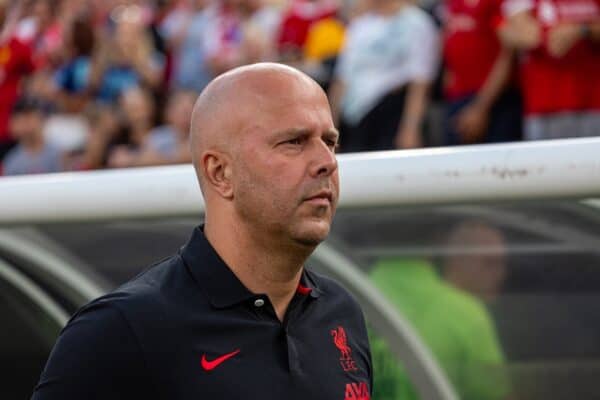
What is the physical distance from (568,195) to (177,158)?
4568 millimetres

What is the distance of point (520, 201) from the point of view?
3.19 metres

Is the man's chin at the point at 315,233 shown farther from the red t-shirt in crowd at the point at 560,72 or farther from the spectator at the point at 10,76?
the spectator at the point at 10,76

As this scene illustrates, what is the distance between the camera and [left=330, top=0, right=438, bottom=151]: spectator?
6.64 metres

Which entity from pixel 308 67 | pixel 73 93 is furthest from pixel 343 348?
pixel 73 93

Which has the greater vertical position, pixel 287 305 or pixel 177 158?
pixel 287 305

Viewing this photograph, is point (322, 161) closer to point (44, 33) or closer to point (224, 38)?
point (224, 38)

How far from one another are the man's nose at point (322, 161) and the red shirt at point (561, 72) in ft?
11.4

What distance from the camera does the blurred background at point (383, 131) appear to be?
11.5 feet

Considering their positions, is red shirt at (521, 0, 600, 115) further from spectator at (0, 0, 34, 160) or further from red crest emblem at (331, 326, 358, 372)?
spectator at (0, 0, 34, 160)

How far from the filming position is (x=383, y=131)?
Result: 22.4 ft

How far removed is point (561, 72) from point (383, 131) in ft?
4.10

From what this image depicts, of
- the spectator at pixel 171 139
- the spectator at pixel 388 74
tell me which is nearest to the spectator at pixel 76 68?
the spectator at pixel 171 139

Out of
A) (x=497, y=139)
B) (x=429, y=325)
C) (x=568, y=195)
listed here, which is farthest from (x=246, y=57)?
(x=568, y=195)

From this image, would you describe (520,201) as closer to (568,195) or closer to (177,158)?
(568,195)
